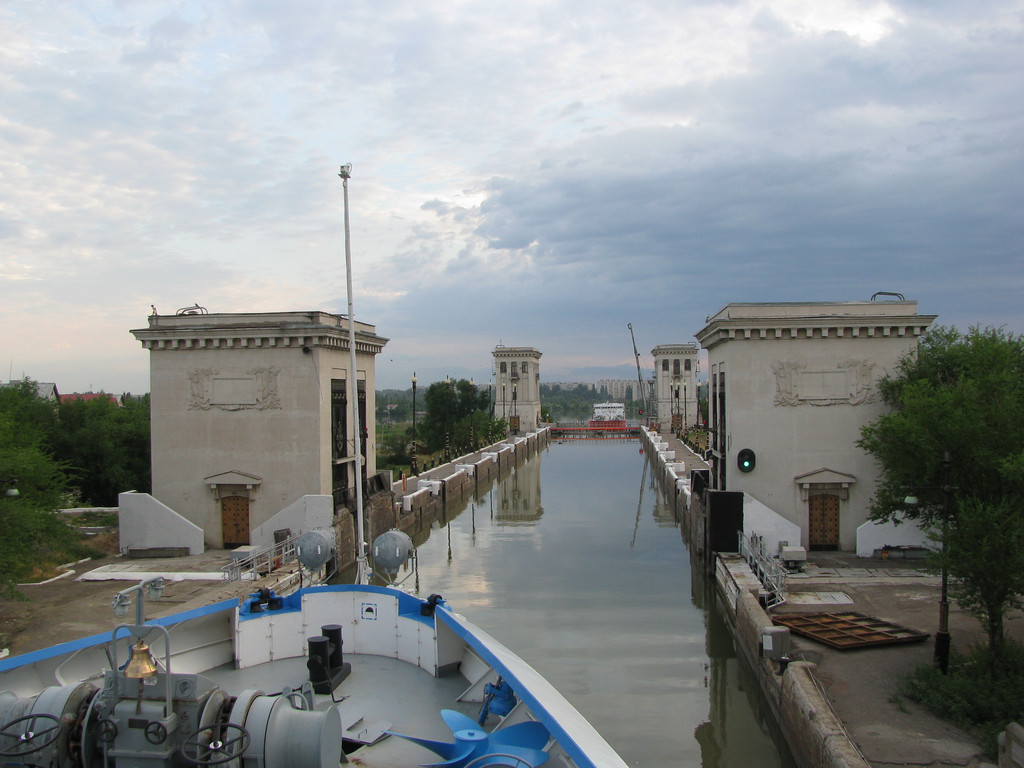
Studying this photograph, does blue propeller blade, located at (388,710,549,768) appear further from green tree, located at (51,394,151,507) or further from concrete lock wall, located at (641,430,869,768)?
green tree, located at (51,394,151,507)

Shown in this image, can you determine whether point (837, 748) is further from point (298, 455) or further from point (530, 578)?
point (298, 455)

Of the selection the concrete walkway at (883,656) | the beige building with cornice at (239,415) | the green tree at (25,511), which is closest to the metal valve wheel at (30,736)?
the concrete walkway at (883,656)

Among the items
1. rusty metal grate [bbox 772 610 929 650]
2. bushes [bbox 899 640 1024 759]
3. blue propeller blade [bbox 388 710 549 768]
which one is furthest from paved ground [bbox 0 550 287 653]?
bushes [bbox 899 640 1024 759]

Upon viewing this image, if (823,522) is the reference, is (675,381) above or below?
above

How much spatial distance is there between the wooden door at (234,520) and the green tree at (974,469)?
16.8 m

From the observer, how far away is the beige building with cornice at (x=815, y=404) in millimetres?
19906

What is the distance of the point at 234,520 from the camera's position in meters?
22.3

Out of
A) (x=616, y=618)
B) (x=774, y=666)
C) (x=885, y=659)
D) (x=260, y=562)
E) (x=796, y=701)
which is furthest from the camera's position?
(x=260, y=562)

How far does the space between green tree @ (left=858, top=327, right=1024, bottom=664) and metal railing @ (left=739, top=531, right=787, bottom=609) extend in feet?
7.85

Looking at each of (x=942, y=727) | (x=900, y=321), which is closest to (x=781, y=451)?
(x=900, y=321)

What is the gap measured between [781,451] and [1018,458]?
31.6ft

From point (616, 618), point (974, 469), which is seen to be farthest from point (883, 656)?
point (616, 618)

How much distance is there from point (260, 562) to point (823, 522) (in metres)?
14.8

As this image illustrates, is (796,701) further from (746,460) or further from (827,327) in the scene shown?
(827,327)
